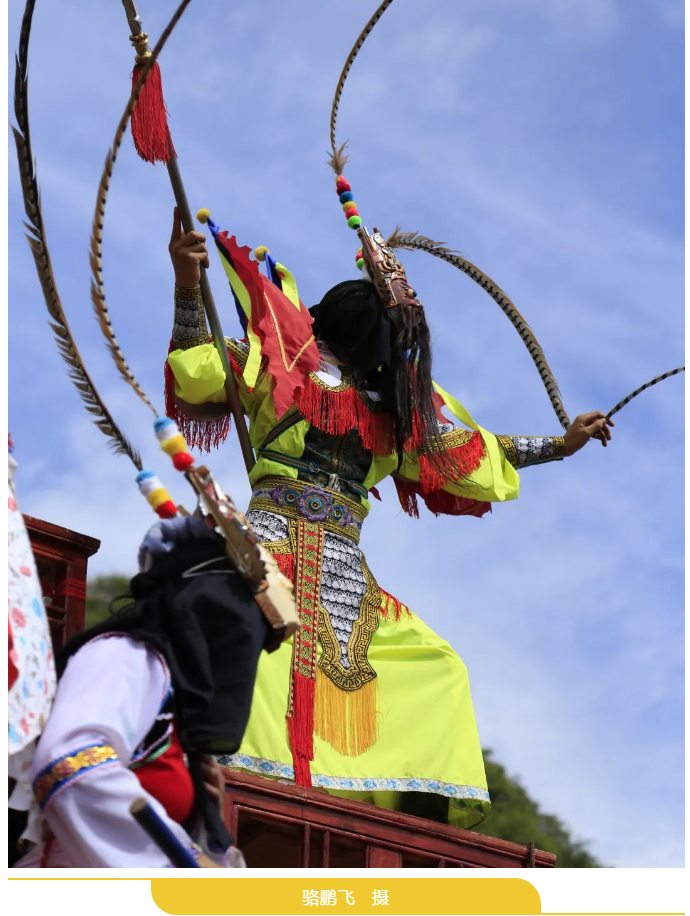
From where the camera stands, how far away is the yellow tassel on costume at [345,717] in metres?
4.38

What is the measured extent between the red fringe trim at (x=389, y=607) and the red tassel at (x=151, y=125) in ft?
5.34

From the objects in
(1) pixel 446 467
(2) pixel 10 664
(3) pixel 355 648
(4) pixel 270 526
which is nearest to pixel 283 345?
(4) pixel 270 526

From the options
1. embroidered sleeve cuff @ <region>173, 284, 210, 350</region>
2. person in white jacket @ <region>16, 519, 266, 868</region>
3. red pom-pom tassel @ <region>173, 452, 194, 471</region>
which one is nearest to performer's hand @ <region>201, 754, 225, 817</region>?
person in white jacket @ <region>16, 519, 266, 868</region>

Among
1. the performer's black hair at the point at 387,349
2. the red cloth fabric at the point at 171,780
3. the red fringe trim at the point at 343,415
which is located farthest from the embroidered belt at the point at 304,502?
the red cloth fabric at the point at 171,780

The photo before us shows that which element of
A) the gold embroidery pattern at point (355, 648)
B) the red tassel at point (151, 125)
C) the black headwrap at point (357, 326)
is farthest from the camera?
the black headwrap at point (357, 326)

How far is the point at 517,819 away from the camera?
44.8 ft

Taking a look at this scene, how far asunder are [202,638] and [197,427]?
2.33 m

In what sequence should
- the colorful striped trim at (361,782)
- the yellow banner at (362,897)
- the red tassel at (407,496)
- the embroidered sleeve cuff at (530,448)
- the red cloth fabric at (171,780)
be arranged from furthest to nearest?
the embroidered sleeve cuff at (530,448)
the red tassel at (407,496)
the colorful striped trim at (361,782)
the yellow banner at (362,897)
the red cloth fabric at (171,780)

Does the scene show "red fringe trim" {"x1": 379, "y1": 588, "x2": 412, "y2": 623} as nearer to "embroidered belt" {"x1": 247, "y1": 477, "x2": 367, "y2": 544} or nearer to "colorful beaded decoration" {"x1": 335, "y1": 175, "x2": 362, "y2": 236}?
"embroidered belt" {"x1": 247, "y1": 477, "x2": 367, "y2": 544}

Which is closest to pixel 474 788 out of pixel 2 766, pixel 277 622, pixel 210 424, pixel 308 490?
pixel 308 490

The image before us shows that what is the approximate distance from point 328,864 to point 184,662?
175 centimetres

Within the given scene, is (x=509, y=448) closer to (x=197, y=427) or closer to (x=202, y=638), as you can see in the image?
(x=197, y=427)

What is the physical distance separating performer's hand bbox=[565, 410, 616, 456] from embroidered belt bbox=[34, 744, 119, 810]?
128 inches

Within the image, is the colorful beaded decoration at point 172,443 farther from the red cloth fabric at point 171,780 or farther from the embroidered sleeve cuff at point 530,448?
the embroidered sleeve cuff at point 530,448
